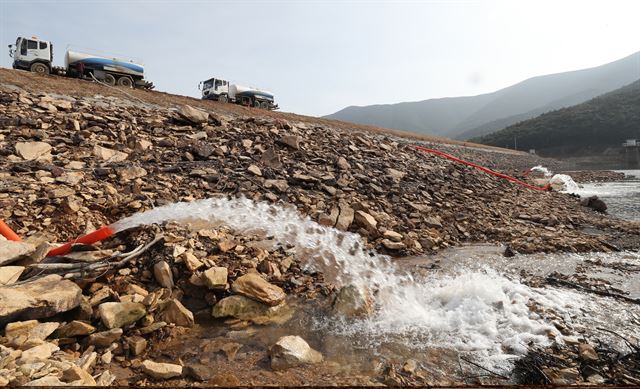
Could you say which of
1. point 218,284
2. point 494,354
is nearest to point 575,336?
point 494,354

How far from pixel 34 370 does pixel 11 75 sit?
14.7 meters

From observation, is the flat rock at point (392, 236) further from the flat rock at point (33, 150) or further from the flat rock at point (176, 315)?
the flat rock at point (33, 150)

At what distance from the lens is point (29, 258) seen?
387cm

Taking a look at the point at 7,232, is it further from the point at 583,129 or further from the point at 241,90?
the point at 583,129

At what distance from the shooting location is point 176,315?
368 cm

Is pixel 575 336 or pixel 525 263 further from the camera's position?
pixel 525 263

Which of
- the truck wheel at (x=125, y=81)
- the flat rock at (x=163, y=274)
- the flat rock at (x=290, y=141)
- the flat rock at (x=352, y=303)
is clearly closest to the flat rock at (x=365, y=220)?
the flat rock at (x=352, y=303)

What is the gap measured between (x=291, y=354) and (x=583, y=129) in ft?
295

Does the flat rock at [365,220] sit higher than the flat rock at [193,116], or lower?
lower

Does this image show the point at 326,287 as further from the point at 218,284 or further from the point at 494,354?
the point at 494,354

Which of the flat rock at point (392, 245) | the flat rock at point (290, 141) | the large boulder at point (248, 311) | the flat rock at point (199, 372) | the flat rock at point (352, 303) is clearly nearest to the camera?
the flat rock at point (199, 372)

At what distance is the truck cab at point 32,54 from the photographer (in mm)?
15266

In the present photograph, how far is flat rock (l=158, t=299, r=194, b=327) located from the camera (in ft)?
12.0

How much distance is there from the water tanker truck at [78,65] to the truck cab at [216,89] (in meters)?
6.08
